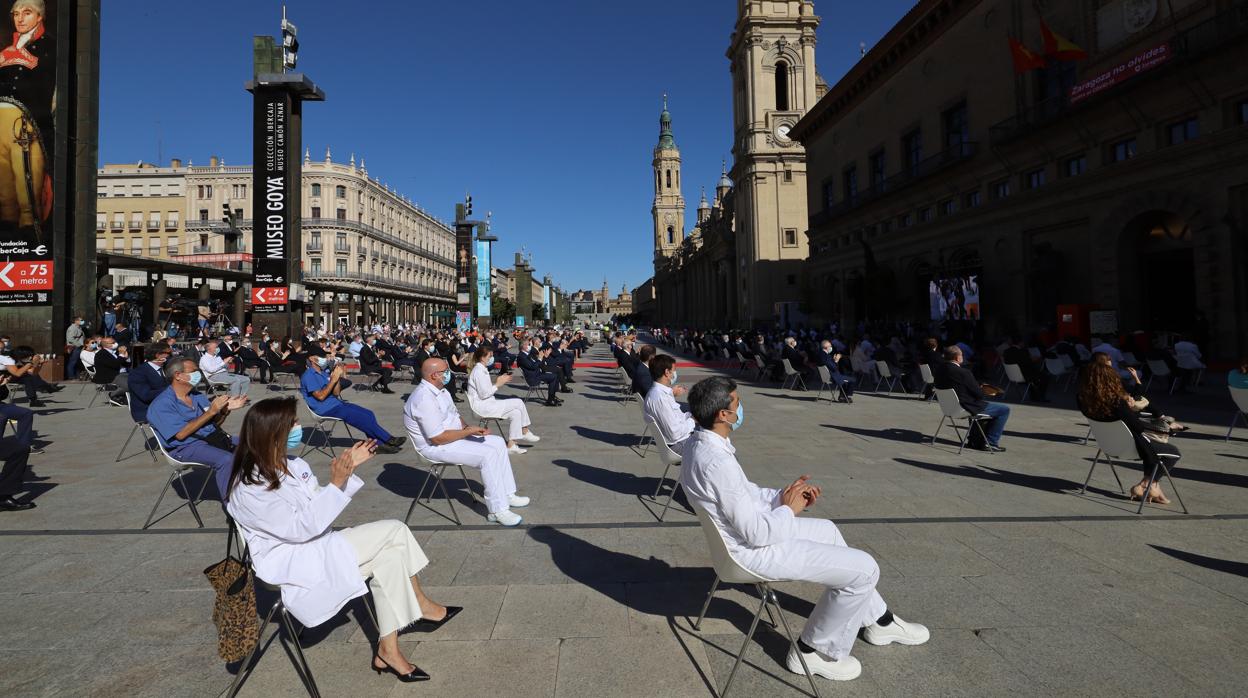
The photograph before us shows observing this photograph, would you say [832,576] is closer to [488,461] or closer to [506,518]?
[506,518]

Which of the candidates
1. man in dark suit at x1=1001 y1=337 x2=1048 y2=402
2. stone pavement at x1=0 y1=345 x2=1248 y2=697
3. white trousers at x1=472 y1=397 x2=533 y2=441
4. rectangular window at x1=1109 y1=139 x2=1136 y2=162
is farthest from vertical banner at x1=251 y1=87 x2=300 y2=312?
rectangular window at x1=1109 y1=139 x2=1136 y2=162

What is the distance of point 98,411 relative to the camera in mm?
12227

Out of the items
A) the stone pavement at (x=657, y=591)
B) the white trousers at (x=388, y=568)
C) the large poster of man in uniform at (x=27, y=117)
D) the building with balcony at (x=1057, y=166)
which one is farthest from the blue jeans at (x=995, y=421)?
the large poster of man in uniform at (x=27, y=117)

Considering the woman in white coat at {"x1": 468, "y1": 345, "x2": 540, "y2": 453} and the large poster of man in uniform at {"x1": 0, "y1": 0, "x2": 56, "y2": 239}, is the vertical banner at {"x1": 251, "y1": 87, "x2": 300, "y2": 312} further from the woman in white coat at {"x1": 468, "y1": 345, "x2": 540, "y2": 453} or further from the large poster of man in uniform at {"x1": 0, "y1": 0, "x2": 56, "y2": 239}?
the woman in white coat at {"x1": 468, "y1": 345, "x2": 540, "y2": 453}

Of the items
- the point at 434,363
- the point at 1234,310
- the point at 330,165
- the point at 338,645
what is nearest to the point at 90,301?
Answer: the point at 434,363

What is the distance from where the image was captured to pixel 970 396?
8.11 meters

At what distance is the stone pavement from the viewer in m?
2.88

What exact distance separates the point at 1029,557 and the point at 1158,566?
0.78 metres

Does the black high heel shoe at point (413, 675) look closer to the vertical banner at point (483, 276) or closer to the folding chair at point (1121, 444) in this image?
the folding chair at point (1121, 444)

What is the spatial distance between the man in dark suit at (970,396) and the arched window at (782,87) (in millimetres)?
52133

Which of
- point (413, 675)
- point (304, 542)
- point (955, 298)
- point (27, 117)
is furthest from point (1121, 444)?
point (27, 117)

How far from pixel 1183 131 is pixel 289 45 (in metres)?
33.1

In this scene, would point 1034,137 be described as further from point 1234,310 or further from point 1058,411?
point 1058,411

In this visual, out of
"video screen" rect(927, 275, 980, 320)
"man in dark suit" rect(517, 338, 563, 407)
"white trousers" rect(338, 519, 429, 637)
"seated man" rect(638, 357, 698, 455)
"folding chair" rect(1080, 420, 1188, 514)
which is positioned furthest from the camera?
"video screen" rect(927, 275, 980, 320)
